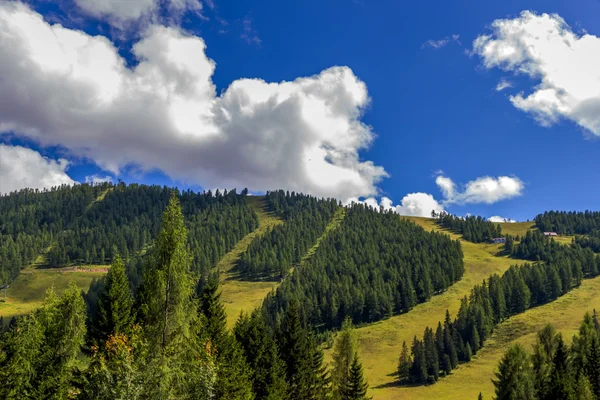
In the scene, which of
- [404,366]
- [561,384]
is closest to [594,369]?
[561,384]

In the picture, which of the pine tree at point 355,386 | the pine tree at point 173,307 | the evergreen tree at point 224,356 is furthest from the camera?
the pine tree at point 355,386

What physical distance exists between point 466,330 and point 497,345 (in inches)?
456

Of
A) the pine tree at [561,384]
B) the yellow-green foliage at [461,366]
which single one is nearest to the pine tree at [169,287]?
the pine tree at [561,384]

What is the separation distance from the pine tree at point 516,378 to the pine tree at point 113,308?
2314 inches

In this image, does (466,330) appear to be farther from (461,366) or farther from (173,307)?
(173,307)

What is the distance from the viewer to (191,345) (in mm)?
28016

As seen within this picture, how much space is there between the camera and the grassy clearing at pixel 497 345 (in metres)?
124

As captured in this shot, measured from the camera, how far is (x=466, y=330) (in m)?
162

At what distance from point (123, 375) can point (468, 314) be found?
165 m

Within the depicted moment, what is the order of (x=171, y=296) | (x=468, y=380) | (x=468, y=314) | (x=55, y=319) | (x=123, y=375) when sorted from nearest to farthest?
(x=123, y=375), (x=171, y=296), (x=55, y=319), (x=468, y=380), (x=468, y=314)

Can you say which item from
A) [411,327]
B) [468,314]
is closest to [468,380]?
[468,314]

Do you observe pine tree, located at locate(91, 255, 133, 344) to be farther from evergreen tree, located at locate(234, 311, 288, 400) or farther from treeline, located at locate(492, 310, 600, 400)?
treeline, located at locate(492, 310, 600, 400)

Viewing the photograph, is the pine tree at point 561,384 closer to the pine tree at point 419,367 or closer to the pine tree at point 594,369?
the pine tree at point 594,369

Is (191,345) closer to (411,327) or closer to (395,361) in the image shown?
(395,361)
